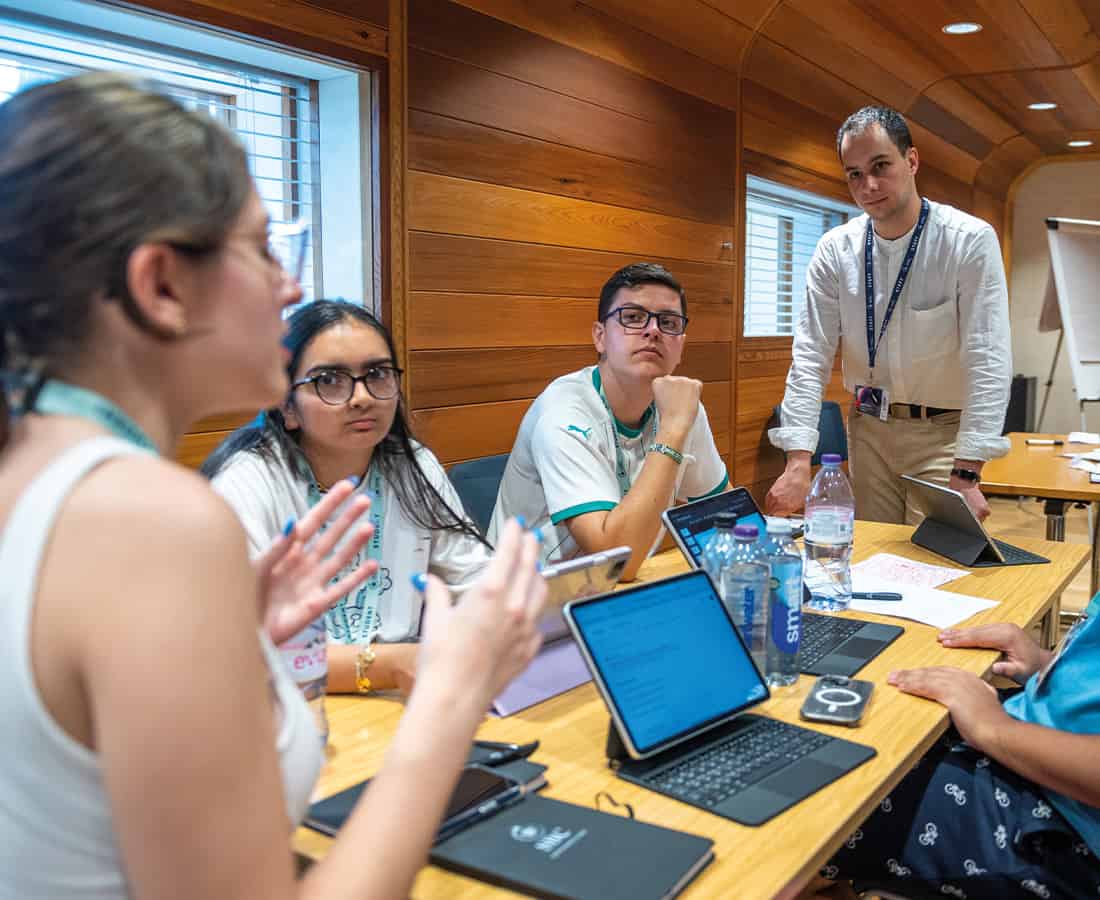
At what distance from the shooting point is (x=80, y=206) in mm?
698

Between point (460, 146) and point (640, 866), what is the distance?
2.66 metres

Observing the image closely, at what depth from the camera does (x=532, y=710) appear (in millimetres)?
1450

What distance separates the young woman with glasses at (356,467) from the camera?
5.73 ft

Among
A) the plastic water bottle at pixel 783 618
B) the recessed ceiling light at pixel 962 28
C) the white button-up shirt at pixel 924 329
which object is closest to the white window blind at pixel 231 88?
the plastic water bottle at pixel 783 618

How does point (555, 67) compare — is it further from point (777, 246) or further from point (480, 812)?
point (480, 812)

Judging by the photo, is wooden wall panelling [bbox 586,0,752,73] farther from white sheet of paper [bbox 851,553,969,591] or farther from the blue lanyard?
white sheet of paper [bbox 851,553,969,591]

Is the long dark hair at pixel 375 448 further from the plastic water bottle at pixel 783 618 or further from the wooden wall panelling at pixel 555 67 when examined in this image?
the wooden wall panelling at pixel 555 67

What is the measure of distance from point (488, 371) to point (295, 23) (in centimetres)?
124

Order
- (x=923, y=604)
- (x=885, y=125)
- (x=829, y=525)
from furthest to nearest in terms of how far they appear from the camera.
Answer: (x=885, y=125) → (x=829, y=525) → (x=923, y=604)

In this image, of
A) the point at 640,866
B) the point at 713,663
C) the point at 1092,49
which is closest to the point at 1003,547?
the point at 713,663

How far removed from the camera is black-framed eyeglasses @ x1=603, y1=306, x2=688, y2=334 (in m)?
2.46

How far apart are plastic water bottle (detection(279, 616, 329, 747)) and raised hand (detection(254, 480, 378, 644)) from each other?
19 cm

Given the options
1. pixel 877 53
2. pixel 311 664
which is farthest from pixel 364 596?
pixel 877 53

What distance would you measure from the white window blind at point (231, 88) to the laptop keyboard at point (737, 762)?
4.28 feet
